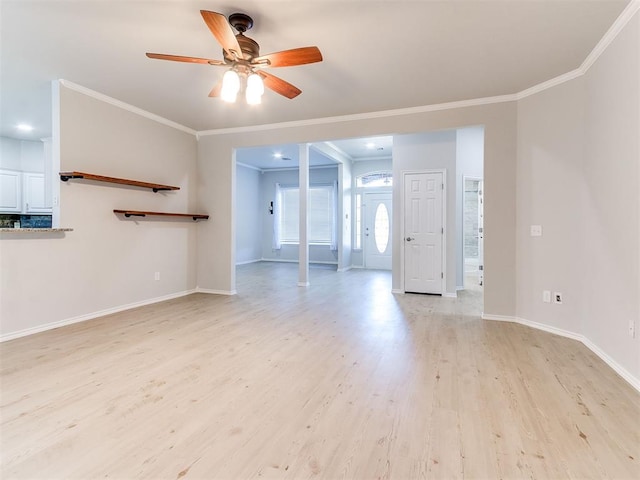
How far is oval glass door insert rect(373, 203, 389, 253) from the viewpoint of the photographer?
8.57 metres

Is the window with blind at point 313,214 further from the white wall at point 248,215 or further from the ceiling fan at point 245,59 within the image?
the ceiling fan at point 245,59

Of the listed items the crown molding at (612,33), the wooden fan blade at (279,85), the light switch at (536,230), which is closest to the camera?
the crown molding at (612,33)

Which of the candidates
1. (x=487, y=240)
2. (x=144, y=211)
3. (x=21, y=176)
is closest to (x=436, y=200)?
(x=487, y=240)

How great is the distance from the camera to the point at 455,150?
543cm

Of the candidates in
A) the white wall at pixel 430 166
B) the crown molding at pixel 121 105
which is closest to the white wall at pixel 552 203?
the white wall at pixel 430 166

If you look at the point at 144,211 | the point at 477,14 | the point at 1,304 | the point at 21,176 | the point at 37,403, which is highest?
the point at 477,14

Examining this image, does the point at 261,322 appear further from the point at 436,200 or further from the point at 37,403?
the point at 436,200

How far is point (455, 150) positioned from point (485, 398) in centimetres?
430

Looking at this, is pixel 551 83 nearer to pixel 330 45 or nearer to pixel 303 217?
pixel 330 45

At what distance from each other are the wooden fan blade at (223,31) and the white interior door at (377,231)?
656cm

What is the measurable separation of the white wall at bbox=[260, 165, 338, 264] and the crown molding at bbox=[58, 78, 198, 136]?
178 inches

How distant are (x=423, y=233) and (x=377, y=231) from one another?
121 inches

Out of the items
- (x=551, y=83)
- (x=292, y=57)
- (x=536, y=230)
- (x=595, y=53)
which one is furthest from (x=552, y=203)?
(x=292, y=57)

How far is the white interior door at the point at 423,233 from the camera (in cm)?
551
